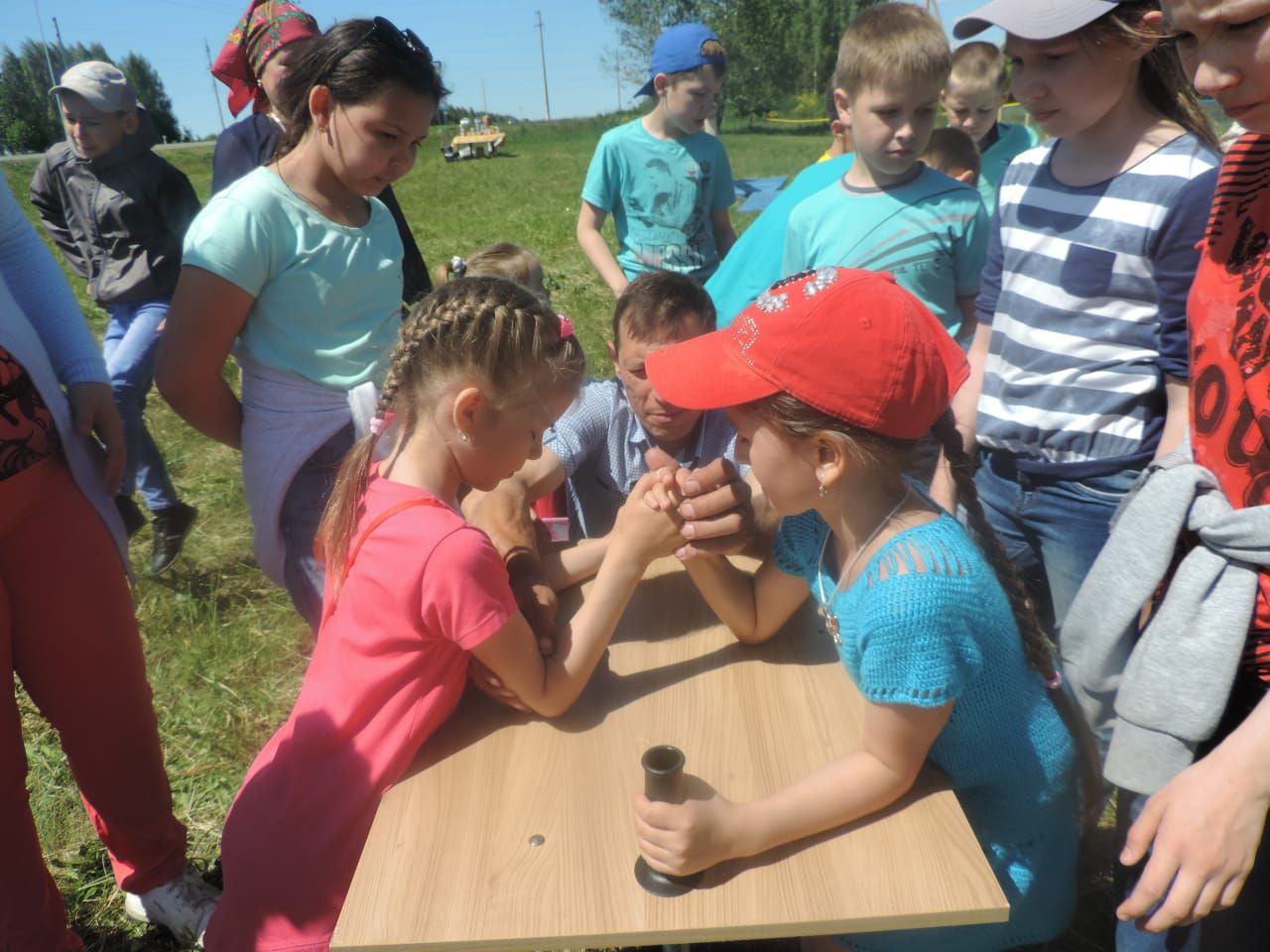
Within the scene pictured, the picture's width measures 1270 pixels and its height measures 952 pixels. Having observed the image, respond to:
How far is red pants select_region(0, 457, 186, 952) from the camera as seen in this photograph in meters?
1.75

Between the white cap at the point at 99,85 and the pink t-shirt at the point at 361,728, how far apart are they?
3485 millimetres

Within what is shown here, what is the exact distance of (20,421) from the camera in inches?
66.5

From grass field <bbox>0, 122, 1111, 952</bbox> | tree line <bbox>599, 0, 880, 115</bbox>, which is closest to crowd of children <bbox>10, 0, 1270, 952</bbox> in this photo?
grass field <bbox>0, 122, 1111, 952</bbox>

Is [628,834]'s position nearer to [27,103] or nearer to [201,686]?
[201,686]

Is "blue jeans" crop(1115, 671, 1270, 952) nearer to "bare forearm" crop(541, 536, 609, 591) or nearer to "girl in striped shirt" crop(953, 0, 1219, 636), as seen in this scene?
"girl in striped shirt" crop(953, 0, 1219, 636)

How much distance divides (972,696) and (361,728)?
963 millimetres

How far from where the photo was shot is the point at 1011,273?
208cm

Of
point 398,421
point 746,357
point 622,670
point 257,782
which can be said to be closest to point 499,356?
point 398,421

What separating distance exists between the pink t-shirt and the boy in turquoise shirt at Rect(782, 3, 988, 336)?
1612 mm

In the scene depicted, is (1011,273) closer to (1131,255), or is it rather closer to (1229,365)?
(1131,255)

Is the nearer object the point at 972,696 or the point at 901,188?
the point at 972,696

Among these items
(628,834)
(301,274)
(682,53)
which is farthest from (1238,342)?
(682,53)

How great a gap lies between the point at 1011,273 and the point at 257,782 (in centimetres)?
187

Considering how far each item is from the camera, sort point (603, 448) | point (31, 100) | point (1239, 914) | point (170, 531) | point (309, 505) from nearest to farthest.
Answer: point (1239, 914)
point (309, 505)
point (603, 448)
point (170, 531)
point (31, 100)
